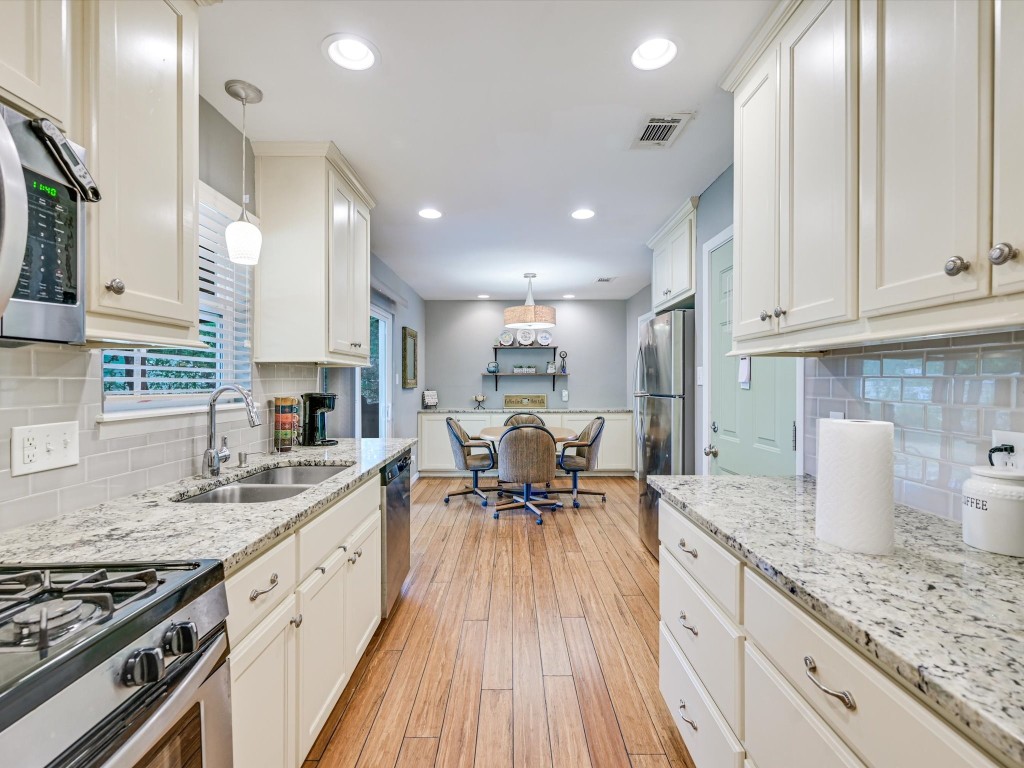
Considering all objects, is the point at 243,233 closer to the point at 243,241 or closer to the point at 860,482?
the point at 243,241

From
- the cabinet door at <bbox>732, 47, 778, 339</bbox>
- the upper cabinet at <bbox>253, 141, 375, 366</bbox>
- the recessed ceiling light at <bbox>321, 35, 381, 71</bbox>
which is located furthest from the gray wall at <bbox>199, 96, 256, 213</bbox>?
the cabinet door at <bbox>732, 47, 778, 339</bbox>

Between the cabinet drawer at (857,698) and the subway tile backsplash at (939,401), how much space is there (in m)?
0.68

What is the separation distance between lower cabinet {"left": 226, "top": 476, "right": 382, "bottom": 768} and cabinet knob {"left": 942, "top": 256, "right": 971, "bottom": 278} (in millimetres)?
1579

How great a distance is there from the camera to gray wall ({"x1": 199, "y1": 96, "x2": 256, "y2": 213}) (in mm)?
1919

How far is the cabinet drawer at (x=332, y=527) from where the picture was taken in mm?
1397

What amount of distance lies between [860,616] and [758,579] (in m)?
0.30

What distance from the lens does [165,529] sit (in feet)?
3.74

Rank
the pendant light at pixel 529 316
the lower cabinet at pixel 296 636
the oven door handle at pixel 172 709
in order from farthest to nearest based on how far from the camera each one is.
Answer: the pendant light at pixel 529 316 → the lower cabinet at pixel 296 636 → the oven door handle at pixel 172 709

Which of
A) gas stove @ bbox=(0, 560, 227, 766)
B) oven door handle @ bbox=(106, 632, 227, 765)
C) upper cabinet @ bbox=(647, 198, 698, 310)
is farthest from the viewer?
upper cabinet @ bbox=(647, 198, 698, 310)

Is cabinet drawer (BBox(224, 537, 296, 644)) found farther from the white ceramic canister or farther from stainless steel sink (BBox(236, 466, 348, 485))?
the white ceramic canister

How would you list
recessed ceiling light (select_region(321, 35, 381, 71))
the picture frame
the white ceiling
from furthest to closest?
the picture frame
recessed ceiling light (select_region(321, 35, 381, 71))
the white ceiling

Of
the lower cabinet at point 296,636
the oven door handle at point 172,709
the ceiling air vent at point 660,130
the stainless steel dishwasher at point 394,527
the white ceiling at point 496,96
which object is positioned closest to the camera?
the oven door handle at point 172,709

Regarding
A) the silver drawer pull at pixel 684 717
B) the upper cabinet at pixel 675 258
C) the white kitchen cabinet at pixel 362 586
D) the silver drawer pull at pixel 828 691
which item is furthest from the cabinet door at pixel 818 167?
the white kitchen cabinet at pixel 362 586

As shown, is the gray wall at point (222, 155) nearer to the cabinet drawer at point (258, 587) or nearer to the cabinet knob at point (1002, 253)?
the cabinet drawer at point (258, 587)
